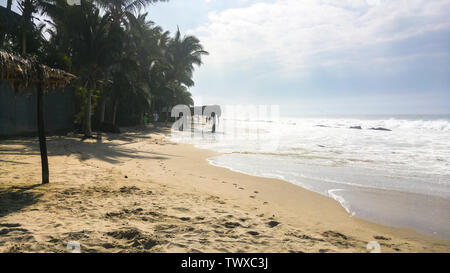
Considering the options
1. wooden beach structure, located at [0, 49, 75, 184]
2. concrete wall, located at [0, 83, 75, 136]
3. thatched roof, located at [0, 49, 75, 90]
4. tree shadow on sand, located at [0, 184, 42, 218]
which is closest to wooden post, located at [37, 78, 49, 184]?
wooden beach structure, located at [0, 49, 75, 184]

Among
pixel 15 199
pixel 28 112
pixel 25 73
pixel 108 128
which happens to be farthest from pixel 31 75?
pixel 108 128

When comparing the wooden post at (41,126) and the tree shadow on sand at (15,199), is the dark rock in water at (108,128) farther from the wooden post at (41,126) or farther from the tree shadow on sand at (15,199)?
the tree shadow on sand at (15,199)

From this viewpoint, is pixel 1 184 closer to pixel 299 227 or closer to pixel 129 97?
pixel 299 227

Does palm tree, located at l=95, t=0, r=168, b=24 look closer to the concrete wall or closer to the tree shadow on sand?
the concrete wall

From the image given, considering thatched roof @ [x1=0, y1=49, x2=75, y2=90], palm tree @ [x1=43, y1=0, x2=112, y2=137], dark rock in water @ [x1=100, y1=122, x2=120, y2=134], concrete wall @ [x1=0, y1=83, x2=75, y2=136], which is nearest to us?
thatched roof @ [x1=0, y1=49, x2=75, y2=90]

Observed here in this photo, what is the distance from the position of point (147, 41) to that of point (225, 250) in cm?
2399

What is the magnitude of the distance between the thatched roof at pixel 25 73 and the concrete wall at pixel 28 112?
16.9 ft

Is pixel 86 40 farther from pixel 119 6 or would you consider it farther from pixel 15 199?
pixel 15 199

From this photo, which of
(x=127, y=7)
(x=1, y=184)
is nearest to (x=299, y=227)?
(x=1, y=184)

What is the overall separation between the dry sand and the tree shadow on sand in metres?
0.01

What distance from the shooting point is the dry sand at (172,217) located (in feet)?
9.37

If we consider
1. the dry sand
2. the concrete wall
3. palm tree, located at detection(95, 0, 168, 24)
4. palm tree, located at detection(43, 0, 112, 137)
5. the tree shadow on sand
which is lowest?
the dry sand

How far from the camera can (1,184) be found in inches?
178

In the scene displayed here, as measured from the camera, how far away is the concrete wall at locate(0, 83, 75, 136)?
10086 mm
